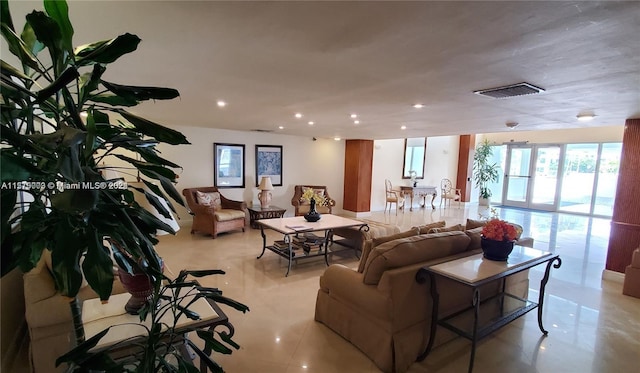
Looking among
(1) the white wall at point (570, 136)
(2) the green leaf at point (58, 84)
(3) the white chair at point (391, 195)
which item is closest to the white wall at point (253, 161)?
(3) the white chair at point (391, 195)

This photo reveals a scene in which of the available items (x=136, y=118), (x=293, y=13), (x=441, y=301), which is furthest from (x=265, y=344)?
(x=293, y=13)

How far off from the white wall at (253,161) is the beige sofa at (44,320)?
4230mm

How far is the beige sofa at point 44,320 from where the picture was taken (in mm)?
1975

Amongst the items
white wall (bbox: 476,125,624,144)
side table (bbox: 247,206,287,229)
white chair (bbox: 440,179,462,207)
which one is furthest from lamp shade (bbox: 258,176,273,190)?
white wall (bbox: 476,125,624,144)

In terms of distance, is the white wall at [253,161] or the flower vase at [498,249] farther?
the white wall at [253,161]

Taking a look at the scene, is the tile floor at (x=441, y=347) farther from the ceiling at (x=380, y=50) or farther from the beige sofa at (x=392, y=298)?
the ceiling at (x=380, y=50)

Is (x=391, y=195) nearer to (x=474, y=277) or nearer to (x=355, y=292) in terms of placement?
(x=355, y=292)

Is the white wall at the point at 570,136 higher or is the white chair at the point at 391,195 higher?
the white wall at the point at 570,136

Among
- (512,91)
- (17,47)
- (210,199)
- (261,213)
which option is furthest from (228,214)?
(17,47)

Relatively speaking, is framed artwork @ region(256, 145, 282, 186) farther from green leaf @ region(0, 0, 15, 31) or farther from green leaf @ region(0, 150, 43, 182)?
green leaf @ region(0, 150, 43, 182)

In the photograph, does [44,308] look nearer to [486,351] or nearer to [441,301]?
[441,301]

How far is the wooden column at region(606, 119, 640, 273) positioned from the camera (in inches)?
153

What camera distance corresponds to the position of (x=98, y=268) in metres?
0.73

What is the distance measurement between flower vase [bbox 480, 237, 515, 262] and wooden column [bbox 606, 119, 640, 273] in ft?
9.56
